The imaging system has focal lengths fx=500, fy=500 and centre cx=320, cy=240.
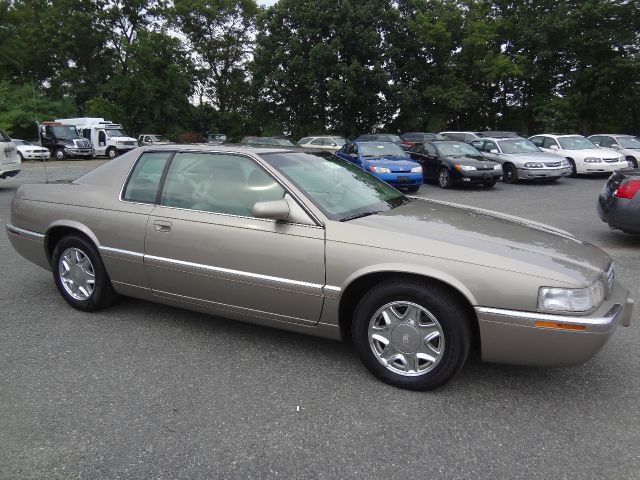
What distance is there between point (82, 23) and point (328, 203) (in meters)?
48.0

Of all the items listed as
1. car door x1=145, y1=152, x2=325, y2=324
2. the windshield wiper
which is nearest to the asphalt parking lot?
car door x1=145, y1=152, x2=325, y2=324

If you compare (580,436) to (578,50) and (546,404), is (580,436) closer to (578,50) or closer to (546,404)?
(546,404)

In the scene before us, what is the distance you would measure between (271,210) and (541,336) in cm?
172

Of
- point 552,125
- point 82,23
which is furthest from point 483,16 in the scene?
point 82,23

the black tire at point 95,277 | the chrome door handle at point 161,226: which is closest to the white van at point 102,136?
the black tire at point 95,277

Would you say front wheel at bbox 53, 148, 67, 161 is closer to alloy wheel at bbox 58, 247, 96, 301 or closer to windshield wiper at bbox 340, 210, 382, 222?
alloy wheel at bbox 58, 247, 96, 301

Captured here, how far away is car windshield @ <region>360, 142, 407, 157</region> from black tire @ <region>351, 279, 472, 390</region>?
39.0 feet

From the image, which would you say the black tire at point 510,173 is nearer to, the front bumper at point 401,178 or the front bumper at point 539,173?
the front bumper at point 539,173

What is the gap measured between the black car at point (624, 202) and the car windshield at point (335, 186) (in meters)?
3.99

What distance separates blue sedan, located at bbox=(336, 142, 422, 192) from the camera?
13.5m

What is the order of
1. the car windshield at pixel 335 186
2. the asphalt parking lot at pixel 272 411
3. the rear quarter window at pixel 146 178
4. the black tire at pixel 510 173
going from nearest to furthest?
the asphalt parking lot at pixel 272 411, the car windshield at pixel 335 186, the rear quarter window at pixel 146 178, the black tire at pixel 510 173

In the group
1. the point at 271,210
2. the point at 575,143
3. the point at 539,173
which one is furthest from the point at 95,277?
the point at 575,143

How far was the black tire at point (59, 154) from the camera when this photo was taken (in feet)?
99.3

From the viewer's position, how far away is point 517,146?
16.9m
